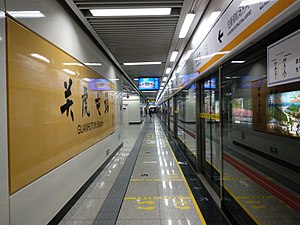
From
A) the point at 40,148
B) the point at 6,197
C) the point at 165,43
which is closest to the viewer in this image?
the point at 6,197

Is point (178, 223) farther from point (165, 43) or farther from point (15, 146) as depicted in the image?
point (165, 43)

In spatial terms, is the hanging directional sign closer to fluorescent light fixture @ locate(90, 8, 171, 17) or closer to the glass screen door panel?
the glass screen door panel

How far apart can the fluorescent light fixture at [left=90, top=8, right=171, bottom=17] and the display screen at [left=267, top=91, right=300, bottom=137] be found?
2449 mm

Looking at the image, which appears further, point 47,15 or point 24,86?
point 47,15

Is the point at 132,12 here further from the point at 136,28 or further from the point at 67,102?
the point at 67,102

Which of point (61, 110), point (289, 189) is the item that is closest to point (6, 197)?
point (61, 110)

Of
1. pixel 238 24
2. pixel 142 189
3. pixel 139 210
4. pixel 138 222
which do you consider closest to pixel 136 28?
pixel 238 24

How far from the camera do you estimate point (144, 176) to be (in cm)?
468

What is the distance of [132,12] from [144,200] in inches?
132

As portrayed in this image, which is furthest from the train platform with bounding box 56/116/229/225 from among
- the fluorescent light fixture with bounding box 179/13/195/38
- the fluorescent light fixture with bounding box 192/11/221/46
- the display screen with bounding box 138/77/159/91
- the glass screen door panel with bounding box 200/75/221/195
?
the display screen with bounding box 138/77/159/91

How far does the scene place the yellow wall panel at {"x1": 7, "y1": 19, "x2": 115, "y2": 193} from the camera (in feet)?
6.50

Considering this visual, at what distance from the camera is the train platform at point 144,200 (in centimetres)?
284

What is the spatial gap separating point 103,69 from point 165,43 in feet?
6.23

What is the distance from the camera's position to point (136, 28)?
15.0 feet
